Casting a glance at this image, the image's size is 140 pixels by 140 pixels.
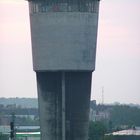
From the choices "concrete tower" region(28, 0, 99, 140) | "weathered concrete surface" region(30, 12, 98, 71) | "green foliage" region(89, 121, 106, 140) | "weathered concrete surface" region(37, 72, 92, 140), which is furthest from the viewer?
"green foliage" region(89, 121, 106, 140)

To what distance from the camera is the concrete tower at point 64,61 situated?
4178 inches

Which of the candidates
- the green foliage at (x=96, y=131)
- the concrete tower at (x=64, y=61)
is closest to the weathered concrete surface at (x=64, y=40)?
the concrete tower at (x=64, y=61)

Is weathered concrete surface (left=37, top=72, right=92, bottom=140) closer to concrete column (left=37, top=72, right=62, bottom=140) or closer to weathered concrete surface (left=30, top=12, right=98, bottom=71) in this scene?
concrete column (left=37, top=72, right=62, bottom=140)

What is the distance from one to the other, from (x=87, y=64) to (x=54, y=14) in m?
4.79

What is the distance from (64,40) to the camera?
106 meters

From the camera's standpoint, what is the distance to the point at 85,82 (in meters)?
108

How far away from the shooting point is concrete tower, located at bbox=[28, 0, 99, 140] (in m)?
106

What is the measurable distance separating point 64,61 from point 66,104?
362 cm

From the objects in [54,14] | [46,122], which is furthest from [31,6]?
[46,122]

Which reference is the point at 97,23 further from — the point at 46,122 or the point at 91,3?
the point at 46,122

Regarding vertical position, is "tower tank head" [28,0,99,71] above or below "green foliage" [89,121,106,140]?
above

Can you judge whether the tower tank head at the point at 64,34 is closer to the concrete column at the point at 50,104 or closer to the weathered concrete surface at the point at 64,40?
the weathered concrete surface at the point at 64,40

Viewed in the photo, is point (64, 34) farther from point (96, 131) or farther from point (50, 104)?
point (96, 131)

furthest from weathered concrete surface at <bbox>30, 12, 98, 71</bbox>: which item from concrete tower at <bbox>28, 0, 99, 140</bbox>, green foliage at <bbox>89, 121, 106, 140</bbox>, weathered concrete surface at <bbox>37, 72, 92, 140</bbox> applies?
green foliage at <bbox>89, 121, 106, 140</bbox>
